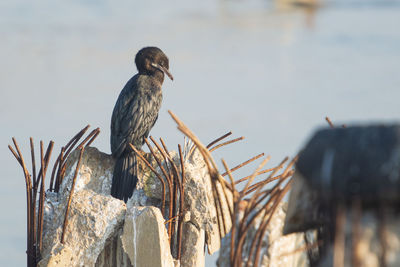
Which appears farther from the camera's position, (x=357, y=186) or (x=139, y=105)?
(x=139, y=105)

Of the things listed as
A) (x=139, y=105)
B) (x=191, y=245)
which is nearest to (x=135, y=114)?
(x=139, y=105)

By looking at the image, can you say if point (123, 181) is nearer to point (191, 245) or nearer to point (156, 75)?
point (191, 245)

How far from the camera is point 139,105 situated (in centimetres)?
632

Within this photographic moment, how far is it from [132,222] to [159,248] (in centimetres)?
25

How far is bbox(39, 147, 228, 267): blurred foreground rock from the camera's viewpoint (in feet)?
12.9

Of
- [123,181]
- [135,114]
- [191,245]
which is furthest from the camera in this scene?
[135,114]

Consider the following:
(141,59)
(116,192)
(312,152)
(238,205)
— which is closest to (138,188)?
(116,192)

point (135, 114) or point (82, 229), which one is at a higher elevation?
point (135, 114)

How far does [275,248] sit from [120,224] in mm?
1710

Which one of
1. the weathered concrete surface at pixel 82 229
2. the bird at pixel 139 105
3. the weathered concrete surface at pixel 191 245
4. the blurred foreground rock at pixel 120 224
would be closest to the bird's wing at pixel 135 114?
the bird at pixel 139 105

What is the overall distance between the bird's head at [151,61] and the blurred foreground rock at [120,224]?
5.94ft

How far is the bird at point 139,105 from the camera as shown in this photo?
6.12 meters

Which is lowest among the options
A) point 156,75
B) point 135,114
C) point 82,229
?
point 82,229

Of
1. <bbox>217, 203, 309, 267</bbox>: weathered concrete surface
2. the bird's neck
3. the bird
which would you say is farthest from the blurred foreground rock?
the bird's neck
